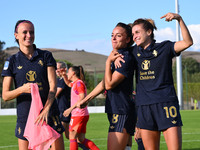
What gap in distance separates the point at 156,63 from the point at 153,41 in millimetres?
333

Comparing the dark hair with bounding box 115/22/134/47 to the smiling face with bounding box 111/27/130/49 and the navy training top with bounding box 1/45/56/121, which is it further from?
the navy training top with bounding box 1/45/56/121

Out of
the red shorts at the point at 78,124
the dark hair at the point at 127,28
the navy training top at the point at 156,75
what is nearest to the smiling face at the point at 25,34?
the dark hair at the point at 127,28

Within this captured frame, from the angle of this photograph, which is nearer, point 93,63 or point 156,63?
point 156,63

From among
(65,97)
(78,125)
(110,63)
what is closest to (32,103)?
(110,63)

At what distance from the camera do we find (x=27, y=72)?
4.50m

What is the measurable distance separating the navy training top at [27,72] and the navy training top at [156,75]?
1.10 metres

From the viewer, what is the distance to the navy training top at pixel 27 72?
4.51 m

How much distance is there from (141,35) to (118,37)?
1.14 feet

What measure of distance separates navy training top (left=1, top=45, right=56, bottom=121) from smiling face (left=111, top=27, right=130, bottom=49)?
31.8 inches

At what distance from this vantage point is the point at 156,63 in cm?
440

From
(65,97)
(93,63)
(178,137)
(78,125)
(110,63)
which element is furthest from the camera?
(93,63)

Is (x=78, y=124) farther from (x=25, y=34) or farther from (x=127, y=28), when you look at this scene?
(x=25, y=34)

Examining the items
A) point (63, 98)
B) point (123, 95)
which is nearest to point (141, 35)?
point (123, 95)

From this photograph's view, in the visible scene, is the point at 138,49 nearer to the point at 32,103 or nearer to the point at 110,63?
the point at 110,63
